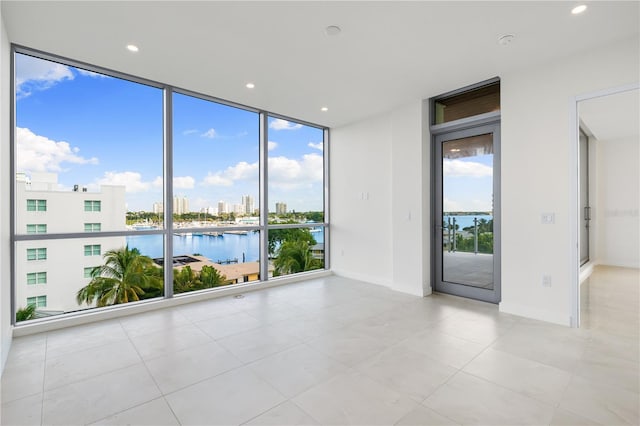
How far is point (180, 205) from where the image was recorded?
4.23 meters

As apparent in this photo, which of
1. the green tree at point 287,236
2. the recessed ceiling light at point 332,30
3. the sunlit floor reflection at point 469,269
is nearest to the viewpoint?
the recessed ceiling light at point 332,30

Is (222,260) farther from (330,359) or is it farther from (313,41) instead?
(313,41)

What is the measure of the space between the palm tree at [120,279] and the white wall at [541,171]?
14.9 feet

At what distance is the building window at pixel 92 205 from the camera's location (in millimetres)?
3530

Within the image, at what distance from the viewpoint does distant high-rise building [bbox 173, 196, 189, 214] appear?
4.17 metres

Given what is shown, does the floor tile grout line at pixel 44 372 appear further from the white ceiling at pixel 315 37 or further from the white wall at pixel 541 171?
the white wall at pixel 541 171

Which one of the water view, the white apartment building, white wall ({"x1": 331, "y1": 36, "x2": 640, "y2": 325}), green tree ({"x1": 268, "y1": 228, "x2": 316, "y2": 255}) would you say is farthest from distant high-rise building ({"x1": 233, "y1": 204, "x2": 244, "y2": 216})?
white wall ({"x1": 331, "y1": 36, "x2": 640, "y2": 325})

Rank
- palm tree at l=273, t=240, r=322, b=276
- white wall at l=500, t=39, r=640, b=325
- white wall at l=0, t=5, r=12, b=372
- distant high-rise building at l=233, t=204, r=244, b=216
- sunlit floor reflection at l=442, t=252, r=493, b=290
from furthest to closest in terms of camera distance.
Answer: palm tree at l=273, t=240, r=322, b=276 → distant high-rise building at l=233, t=204, r=244, b=216 → sunlit floor reflection at l=442, t=252, r=493, b=290 → white wall at l=500, t=39, r=640, b=325 → white wall at l=0, t=5, r=12, b=372

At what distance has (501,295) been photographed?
3.79 m

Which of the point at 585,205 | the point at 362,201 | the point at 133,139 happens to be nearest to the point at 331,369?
the point at 362,201

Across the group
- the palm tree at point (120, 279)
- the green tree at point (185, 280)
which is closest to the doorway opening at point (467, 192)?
the green tree at point (185, 280)

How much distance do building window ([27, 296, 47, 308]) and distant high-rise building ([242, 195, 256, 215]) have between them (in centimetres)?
260

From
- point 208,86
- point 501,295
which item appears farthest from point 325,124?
point 501,295

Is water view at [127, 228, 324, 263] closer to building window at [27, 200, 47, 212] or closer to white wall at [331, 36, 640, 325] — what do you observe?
building window at [27, 200, 47, 212]
